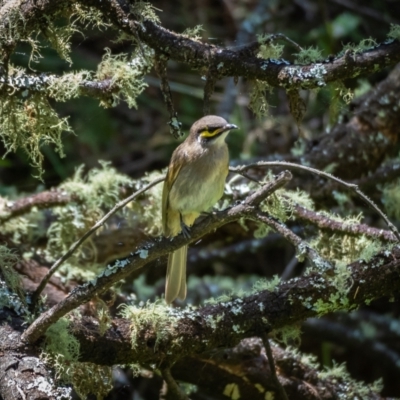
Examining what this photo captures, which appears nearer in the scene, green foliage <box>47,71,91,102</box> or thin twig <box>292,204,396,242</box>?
green foliage <box>47,71,91,102</box>

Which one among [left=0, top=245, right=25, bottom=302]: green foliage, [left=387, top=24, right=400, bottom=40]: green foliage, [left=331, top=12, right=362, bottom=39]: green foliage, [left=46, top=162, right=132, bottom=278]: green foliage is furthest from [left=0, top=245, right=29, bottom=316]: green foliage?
[left=331, top=12, right=362, bottom=39]: green foliage

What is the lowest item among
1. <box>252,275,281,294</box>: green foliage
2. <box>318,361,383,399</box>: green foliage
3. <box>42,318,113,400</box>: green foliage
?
<box>42,318,113,400</box>: green foliage

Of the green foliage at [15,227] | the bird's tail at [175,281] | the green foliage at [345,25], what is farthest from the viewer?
the green foliage at [345,25]

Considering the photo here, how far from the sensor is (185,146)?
12.1ft

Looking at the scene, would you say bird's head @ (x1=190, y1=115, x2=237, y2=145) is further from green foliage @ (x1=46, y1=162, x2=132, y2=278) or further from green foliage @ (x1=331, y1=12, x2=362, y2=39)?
green foliage @ (x1=331, y1=12, x2=362, y2=39)

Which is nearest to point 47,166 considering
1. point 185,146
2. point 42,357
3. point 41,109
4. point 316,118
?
point 316,118

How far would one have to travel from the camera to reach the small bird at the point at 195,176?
3.50 meters

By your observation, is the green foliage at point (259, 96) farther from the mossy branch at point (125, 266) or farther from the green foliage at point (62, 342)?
the green foliage at point (62, 342)

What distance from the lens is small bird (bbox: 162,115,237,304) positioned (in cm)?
350

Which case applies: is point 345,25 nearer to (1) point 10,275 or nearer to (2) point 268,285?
(2) point 268,285

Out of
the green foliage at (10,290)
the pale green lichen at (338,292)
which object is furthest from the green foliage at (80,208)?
the pale green lichen at (338,292)

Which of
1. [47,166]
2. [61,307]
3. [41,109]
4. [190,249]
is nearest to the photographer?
[61,307]

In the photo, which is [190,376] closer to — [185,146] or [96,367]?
[96,367]

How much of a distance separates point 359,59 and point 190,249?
3.11 metres
